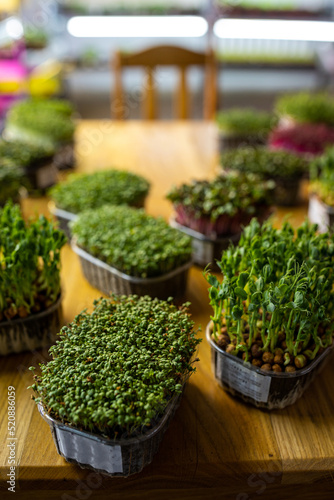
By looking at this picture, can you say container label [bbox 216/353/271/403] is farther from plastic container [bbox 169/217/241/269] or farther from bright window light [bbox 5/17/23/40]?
bright window light [bbox 5/17/23/40]

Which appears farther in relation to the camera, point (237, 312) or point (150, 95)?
point (150, 95)

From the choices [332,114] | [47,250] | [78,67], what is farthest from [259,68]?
[47,250]

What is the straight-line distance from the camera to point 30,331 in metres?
1.12

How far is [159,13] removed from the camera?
5.84m

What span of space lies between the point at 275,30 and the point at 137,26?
1.79 m

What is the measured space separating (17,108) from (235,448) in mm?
2064

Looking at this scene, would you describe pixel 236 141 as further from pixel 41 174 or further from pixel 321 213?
pixel 41 174

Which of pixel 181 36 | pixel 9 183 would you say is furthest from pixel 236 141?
pixel 181 36

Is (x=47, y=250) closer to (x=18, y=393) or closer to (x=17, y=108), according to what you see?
(x=18, y=393)

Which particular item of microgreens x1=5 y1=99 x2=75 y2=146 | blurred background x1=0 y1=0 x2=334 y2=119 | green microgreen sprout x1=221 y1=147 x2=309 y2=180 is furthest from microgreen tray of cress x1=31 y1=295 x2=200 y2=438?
blurred background x1=0 y1=0 x2=334 y2=119

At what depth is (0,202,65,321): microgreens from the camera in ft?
3.55

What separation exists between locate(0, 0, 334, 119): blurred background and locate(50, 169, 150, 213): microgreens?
3793 mm

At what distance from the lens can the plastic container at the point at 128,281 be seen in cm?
123

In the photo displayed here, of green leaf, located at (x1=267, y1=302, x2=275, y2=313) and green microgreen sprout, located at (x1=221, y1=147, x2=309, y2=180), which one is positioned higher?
green leaf, located at (x1=267, y1=302, x2=275, y2=313)
